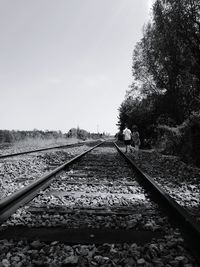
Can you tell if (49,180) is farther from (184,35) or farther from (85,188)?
(184,35)

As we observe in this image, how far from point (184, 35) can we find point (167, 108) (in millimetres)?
7019

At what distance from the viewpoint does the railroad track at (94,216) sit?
3.18 meters

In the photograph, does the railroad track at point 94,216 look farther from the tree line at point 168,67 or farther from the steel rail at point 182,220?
the tree line at point 168,67

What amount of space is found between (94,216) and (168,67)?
2264cm

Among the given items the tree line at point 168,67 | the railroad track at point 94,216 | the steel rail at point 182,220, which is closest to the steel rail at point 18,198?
the railroad track at point 94,216

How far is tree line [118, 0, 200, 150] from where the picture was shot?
70.4 feet

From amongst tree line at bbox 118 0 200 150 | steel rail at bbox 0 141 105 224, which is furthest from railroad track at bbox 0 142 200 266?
tree line at bbox 118 0 200 150

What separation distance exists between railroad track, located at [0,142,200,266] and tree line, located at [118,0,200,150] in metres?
13.7

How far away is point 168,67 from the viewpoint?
24.9 meters

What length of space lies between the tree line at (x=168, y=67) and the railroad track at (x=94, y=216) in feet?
44.9

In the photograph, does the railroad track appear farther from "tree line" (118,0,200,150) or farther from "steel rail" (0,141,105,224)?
"tree line" (118,0,200,150)

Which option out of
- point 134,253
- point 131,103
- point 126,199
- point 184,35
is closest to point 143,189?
point 126,199

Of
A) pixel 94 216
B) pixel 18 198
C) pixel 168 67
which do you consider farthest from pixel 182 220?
pixel 168 67

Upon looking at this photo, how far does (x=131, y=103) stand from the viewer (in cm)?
3278
